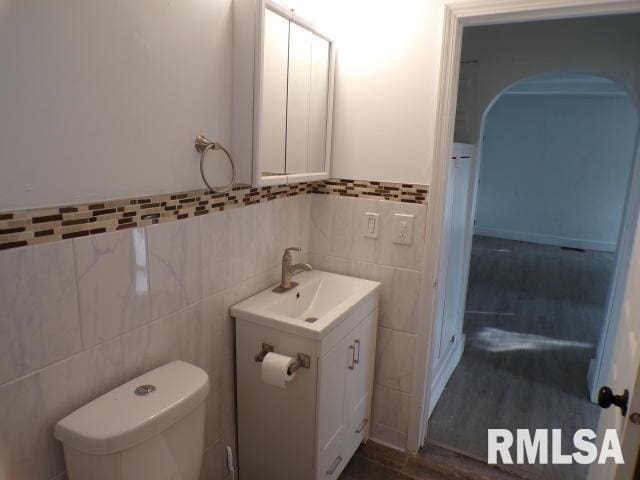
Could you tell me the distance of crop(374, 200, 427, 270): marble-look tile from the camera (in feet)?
6.69

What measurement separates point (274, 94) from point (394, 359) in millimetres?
1380

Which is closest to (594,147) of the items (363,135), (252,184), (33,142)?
(363,135)

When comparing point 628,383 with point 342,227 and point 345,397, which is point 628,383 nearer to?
point 345,397

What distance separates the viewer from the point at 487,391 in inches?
112

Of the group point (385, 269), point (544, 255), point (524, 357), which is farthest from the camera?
point (544, 255)

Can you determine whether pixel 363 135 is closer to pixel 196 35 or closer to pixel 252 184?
pixel 252 184

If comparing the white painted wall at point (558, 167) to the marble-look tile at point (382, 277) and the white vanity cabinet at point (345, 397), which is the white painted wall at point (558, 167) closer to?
the marble-look tile at point (382, 277)

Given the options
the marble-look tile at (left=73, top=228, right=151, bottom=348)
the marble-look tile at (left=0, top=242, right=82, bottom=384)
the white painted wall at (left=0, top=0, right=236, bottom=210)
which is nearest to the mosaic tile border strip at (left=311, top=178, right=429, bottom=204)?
the white painted wall at (left=0, top=0, right=236, bottom=210)

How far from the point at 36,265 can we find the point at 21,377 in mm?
275

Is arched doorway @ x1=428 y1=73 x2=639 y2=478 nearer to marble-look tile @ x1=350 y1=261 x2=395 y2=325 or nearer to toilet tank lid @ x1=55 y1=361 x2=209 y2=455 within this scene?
marble-look tile @ x1=350 y1=261 x2=395 y2=325

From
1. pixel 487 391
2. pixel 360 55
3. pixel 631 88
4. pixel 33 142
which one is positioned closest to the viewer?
pixel 33 142

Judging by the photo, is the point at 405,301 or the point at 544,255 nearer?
the point at 405,301

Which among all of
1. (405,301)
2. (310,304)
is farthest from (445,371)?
(310,304)

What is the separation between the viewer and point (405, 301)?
2.14 m
